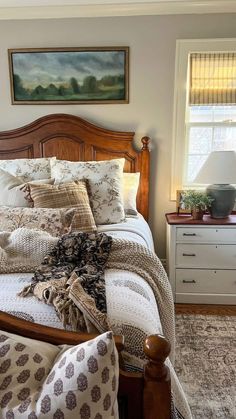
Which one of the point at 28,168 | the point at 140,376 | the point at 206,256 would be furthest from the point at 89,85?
the point at 140,376

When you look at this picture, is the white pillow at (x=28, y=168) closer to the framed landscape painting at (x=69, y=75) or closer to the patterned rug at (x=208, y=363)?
the framed landscape painting at (x=69, y=75)

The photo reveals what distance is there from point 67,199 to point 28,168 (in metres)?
0.60

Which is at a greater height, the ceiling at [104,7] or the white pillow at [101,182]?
the ceiling at [104,7]

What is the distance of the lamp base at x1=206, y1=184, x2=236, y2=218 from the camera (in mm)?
2625

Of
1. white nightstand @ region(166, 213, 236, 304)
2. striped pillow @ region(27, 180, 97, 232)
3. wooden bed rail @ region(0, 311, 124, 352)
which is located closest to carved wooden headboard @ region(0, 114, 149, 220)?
white nightstand @ region(166, 213, 236, 304)

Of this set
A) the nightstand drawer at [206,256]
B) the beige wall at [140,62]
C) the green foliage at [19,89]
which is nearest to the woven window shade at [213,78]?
the beige wall at [140,62]

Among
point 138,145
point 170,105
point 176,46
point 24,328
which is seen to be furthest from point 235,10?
point 24,328

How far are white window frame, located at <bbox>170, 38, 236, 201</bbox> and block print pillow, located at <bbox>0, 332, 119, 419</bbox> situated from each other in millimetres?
2326

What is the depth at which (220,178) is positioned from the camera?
247cm

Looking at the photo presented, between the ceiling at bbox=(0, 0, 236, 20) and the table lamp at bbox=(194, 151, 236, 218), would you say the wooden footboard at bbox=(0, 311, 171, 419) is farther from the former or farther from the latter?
the ceiling at bbox=(0, 0, 236, 20)

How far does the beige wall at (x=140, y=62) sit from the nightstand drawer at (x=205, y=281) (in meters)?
0.66

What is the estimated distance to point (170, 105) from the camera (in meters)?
2.87

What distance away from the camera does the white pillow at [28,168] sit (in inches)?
102

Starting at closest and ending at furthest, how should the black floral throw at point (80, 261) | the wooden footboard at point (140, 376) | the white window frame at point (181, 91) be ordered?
the wooden footboard at point (140, 376) < the black floral throw at point (80, 261) < the white window frame at point (181, 91)
